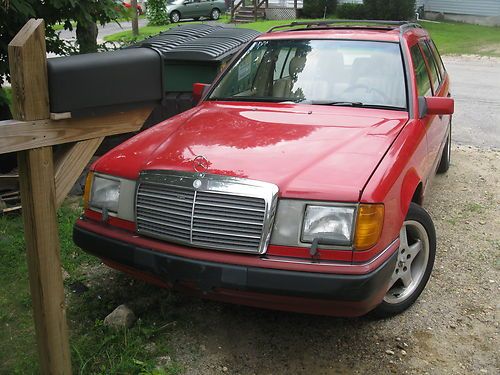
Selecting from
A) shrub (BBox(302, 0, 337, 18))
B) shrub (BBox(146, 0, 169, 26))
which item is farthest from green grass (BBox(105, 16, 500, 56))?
shrub (BBox(302, 0, 337, 18))

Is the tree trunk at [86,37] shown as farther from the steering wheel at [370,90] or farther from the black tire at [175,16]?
the black tire at [175,16]

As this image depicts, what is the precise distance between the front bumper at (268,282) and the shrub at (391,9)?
24.3 meters

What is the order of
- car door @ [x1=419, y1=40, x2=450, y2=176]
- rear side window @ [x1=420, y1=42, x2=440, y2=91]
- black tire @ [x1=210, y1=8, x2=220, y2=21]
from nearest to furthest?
car door @ [x1=419, y1=40, x2=450, y2=176] < rear side window @ [x1=420, y1=42, x2=440, y2=91] < black tire @ [x1=210, y1=8, x2=220, y2=21]

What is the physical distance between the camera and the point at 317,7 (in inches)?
1165

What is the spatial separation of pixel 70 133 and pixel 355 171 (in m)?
1.44

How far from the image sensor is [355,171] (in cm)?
292

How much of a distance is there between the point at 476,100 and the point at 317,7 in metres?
20.1

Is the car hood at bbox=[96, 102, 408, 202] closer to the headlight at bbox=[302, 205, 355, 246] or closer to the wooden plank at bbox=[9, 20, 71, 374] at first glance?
the headlight at bbox=[302, 205, 355, 246]

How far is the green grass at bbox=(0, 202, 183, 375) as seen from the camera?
2.98m

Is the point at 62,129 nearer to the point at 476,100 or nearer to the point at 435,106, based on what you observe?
the point at 435,106

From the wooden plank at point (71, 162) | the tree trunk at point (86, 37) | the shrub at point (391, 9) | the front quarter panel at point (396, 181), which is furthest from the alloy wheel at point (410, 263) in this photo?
the shrub at point (391, 9)

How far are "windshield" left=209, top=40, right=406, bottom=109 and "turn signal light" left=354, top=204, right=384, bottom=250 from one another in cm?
139

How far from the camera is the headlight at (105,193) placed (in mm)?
3221

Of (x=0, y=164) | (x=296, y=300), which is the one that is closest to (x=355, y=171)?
(x=296, y=300)
